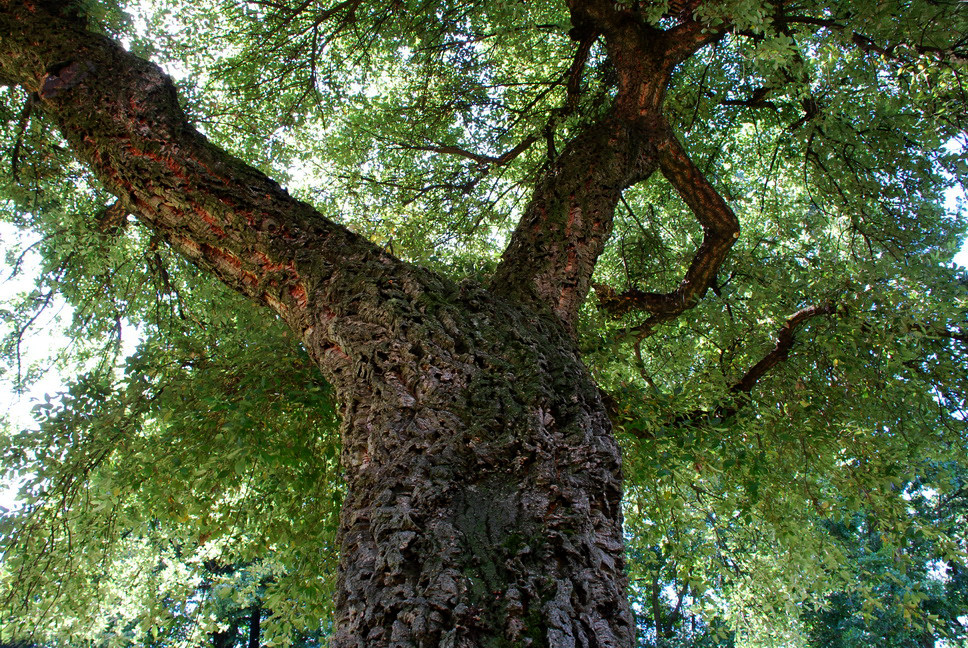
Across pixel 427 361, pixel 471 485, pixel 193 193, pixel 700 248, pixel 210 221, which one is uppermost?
pixel 700 248

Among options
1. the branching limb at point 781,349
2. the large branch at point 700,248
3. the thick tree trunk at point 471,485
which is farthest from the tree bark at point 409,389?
the branching limb at point 781,349

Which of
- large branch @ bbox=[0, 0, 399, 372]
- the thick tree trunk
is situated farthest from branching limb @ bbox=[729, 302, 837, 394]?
large branch @ bbox=[0, 0, 399, 372]

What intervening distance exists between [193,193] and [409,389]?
162cm

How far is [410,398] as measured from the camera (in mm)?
2057

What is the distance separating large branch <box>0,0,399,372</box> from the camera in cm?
269

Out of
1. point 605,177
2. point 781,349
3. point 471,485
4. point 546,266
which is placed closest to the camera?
point 471,485

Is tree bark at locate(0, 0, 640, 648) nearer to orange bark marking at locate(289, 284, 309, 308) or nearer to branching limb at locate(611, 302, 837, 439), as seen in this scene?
orange bark marking at locate(289, 284, 309, 308)

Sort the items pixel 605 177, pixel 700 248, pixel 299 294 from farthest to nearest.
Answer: pixel 700 248 → pixel 605 177 → pixel 299 294

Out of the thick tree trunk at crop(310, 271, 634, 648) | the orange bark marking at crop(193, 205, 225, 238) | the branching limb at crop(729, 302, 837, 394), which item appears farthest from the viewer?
the branching limb at crop(729, 302, 837, 394)

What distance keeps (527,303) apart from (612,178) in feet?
4.54

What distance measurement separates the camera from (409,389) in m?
2.11

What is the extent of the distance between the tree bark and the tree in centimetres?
1

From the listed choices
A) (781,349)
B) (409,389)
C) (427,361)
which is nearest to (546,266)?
(427,361)

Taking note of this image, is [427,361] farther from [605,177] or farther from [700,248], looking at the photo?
[700,248]
